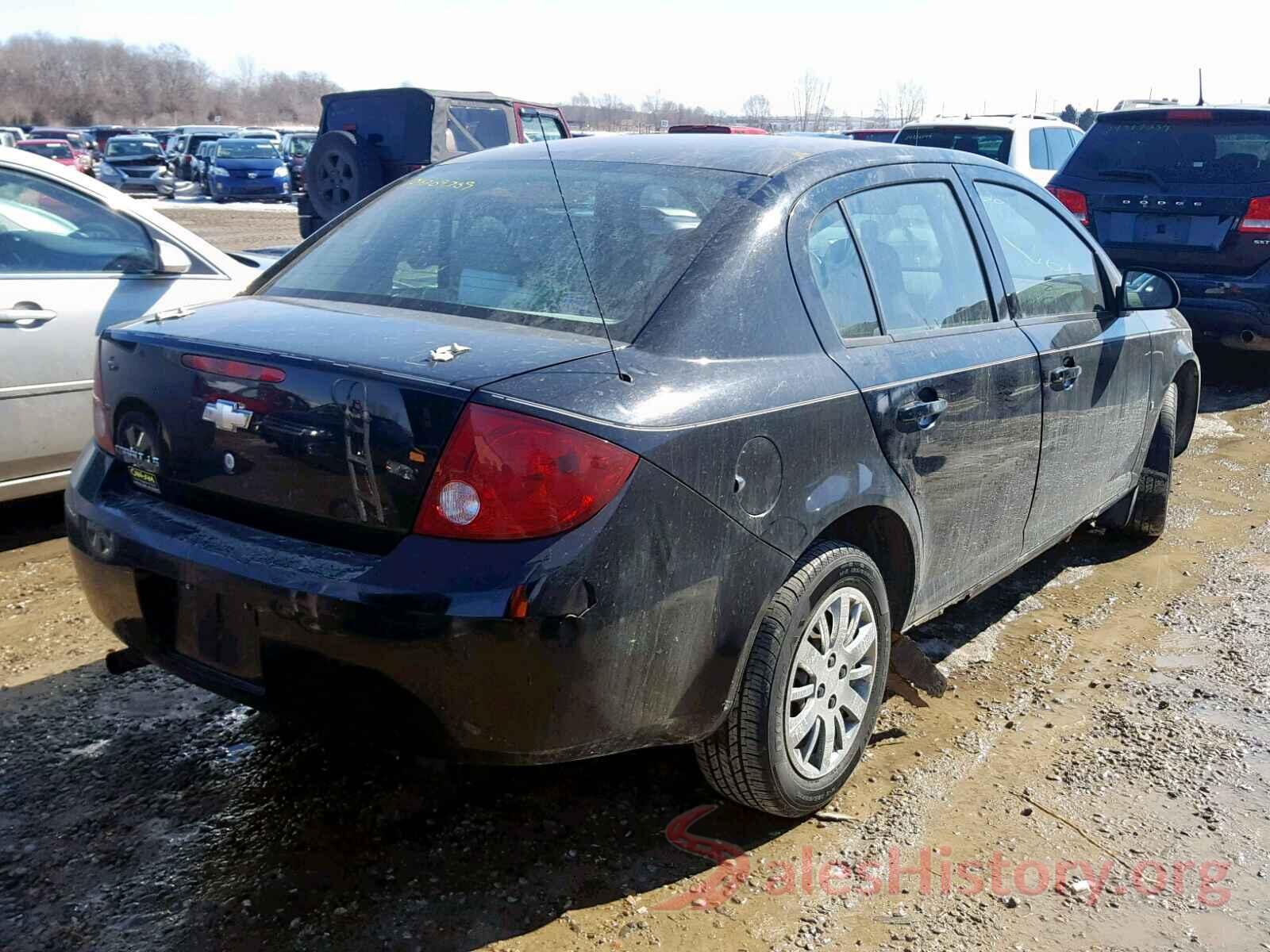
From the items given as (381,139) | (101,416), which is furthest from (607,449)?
(381,139)

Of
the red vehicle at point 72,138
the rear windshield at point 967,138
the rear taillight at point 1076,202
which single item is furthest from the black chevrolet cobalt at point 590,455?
the red vehicle at point 72,138

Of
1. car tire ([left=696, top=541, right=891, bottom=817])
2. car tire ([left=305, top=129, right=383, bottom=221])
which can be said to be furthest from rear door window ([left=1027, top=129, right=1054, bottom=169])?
car tire ([left=696, top=541, right=891, bottom=817])

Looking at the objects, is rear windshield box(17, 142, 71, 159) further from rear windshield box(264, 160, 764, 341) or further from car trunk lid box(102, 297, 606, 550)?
car trunk lid box(102, 297, 606, 550)

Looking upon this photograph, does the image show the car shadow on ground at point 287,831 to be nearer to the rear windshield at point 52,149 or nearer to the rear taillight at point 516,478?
the rear taillight at point 516,478

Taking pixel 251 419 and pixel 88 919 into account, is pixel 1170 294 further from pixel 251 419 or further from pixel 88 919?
pixel 88 919

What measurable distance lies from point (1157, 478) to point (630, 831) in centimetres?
324

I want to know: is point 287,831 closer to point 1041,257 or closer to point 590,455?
point 590,455

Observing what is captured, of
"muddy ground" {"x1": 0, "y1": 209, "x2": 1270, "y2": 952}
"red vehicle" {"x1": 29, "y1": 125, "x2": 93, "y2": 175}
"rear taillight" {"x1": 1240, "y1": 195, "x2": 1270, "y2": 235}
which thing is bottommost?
"muddy ground" {"x1": 0, "y1": 209, "x2": 1270, "y2": 952}

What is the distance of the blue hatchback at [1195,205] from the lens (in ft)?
25.3

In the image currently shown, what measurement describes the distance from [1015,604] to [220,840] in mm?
3032

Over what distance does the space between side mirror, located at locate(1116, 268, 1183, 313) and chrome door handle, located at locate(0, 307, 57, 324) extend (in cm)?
408

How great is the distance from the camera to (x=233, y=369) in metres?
2.57

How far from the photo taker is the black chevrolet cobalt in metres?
2.31

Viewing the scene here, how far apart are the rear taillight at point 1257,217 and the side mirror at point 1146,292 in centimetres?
376
